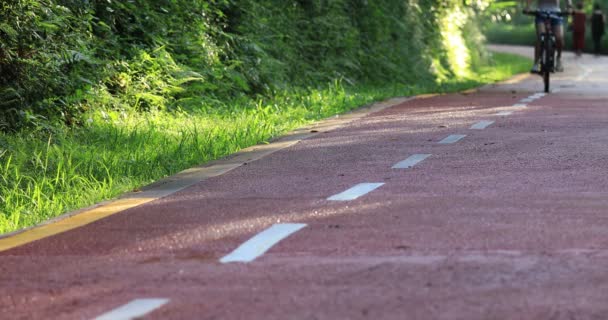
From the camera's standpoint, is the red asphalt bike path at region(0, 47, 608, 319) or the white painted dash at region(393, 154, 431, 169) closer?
the red asphalt bike path at region(0, 47, 608, 319)

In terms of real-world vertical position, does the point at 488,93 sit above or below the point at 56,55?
below

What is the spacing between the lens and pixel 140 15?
57.7 ft

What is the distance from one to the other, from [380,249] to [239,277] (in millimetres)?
938

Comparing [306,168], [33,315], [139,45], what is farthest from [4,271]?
[139,45]

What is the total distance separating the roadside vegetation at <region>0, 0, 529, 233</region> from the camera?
1151cm

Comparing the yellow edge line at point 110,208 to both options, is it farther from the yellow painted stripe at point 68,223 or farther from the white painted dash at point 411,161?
Result: the white painted dash at point 411,161

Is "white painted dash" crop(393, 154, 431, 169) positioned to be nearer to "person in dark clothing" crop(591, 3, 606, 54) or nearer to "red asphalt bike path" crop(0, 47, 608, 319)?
"red asphalt bike path" crop(0, 47, 608, 319)

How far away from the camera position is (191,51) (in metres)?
18.4

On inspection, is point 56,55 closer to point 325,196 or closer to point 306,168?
point 306,168

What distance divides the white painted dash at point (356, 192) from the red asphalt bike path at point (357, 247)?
0.08 metres

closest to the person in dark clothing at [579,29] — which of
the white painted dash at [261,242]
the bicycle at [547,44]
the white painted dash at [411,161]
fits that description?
the bicycle at [547,44]

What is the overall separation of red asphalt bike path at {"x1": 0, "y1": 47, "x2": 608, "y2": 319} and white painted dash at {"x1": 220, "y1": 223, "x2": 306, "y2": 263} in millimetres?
56

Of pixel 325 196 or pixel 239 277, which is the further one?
pixel 325 196

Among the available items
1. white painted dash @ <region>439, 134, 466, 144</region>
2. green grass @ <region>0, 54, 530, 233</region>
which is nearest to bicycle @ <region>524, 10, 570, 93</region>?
green grass @ <region>0, 54, 530, 233</region>
